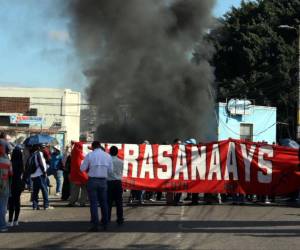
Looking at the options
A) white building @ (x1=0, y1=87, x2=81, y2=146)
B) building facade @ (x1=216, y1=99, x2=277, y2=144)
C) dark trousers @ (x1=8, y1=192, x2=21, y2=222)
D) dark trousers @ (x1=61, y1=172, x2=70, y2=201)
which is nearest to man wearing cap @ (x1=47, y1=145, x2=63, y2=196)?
dark trousers @ (x1=61, y1=172, x2=70, y2=201)

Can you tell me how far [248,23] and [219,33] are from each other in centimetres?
309

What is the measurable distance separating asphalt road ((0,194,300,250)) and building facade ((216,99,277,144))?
24801mm

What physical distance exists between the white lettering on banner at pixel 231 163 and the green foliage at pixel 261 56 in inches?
1153

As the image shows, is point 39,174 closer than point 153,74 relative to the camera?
Yes

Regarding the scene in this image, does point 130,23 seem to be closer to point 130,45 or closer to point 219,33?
point 130,45

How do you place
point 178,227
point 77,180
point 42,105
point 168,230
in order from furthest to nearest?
point 42,105, point 77,180, point 178,227, point 168,230

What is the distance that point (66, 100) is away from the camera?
64.5 metres

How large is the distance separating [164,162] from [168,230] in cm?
567

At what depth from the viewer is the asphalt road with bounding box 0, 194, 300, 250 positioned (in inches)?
345

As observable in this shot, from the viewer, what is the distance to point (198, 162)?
624 inches

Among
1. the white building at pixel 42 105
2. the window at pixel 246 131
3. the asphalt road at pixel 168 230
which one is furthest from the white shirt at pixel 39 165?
the white building at pixel 42 105

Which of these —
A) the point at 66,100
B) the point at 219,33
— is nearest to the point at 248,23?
the point at 219,33

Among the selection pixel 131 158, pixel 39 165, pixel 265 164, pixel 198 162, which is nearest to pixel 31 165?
pixel 39 165

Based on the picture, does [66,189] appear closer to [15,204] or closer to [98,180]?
[15,204]
